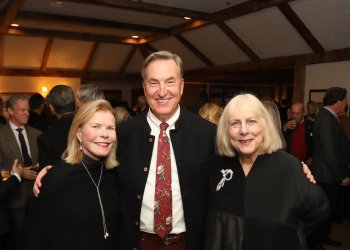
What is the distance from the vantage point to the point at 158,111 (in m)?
1.96

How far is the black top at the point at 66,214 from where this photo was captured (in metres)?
1.77

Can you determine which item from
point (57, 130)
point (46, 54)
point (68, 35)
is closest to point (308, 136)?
point (57, 130)

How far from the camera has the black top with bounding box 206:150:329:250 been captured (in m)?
1.64

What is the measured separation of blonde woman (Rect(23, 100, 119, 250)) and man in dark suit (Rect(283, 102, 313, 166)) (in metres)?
3.52

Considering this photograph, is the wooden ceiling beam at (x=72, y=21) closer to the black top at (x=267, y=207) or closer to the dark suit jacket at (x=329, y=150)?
the dark suit jacket at (x=329, y=150)

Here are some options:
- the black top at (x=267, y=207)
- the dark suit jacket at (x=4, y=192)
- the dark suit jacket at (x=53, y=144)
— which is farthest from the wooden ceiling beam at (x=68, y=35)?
the black top at (x=267, y=207)

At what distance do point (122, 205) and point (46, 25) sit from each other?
8031 mm

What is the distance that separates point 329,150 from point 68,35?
26.0ft

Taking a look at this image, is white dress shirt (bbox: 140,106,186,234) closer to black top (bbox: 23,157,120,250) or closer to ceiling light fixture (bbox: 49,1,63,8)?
black top (bbox: 23,157,120,250)

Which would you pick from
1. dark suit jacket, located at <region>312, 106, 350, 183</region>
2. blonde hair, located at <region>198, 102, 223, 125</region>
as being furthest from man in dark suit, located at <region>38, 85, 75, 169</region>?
dark suit jacket, located at <region>312, 106, 350, 183</region>

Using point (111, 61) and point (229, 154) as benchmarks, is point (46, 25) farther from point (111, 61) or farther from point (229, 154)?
point (229, 154)

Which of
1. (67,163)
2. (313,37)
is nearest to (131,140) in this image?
(67,163)

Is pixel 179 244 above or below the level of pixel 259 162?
below

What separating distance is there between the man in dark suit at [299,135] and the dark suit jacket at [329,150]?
26.8 inches
